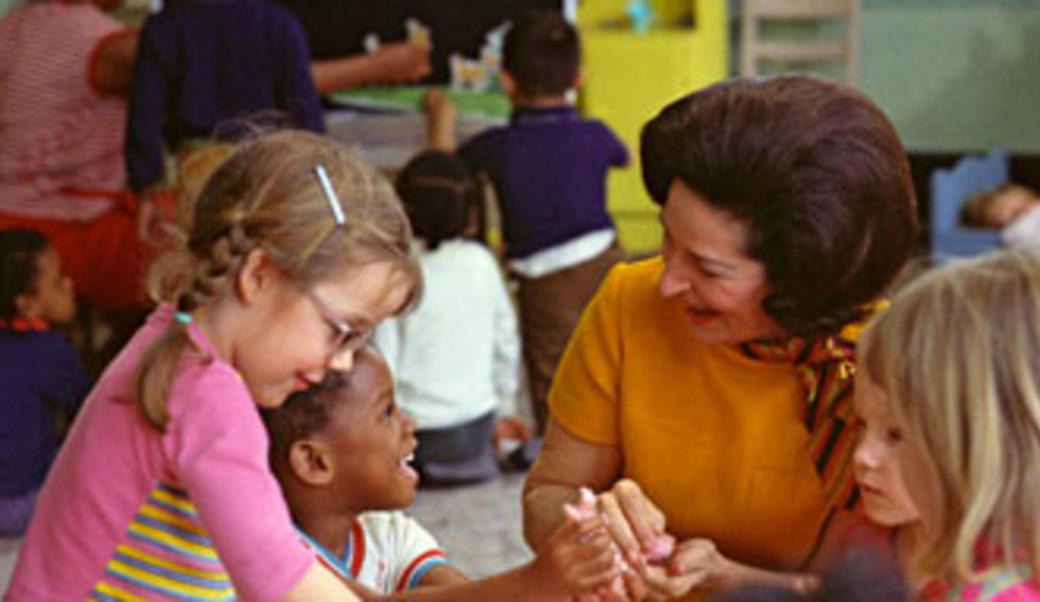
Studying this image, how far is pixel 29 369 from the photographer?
145 inches

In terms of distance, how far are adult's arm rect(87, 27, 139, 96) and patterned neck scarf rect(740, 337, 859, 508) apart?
2.78m

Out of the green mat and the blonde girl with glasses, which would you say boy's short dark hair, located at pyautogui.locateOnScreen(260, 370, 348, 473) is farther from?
the green mat

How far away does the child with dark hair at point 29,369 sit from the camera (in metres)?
3.59

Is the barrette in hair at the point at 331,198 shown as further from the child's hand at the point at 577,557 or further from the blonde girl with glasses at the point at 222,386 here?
the child's hand at the point at 577,557

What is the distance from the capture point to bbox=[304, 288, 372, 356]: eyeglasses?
61.4 inches

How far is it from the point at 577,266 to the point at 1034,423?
108 inches

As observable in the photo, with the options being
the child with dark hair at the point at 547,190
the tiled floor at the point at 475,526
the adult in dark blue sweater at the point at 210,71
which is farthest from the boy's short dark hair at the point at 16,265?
the child with dark hair at the point at 547,190

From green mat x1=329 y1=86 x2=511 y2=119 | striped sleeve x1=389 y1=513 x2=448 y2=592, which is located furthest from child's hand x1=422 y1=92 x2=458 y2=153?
striped sleeve x1=389 y1=513 x2=448 y2=592

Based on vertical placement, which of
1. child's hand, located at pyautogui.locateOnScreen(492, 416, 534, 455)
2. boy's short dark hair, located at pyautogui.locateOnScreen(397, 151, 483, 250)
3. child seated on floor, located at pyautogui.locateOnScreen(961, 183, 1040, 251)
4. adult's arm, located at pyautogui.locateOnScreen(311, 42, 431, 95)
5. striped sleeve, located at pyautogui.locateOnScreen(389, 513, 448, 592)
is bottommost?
child seated on floor, located at pyautogui.locateOnScreen(961, 183, 1040, 251)

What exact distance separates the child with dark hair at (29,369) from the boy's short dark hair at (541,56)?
132 centimetres

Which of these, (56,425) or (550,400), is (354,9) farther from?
(550,400)

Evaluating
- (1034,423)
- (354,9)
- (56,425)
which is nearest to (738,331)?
(1034,423)

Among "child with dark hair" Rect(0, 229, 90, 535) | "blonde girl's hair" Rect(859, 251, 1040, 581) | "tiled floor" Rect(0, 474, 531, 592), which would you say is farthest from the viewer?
"child with dark hair" Rect(0, 229, 90, 535)

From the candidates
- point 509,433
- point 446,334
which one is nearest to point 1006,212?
point 509,433
